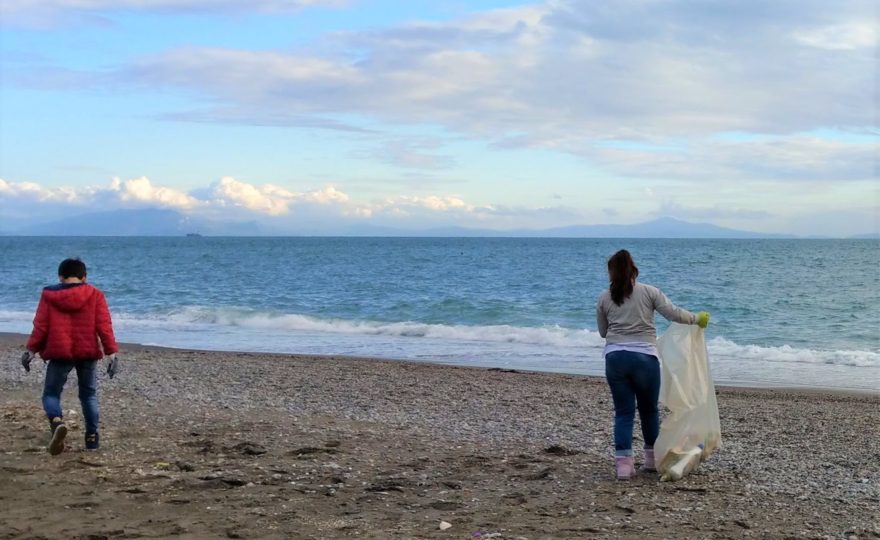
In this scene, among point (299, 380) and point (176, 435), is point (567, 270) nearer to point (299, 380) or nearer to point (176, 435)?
point (299, 380)

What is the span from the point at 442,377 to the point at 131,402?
206 inches

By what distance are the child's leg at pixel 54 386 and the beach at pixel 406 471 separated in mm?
347

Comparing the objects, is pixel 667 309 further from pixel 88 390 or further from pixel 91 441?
pixel 91 441

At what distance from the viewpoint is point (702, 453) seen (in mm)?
6887

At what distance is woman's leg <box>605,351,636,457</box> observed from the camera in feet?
22.1

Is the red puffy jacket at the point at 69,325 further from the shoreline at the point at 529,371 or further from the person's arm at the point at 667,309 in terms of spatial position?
the shoreline at the point at 529,371

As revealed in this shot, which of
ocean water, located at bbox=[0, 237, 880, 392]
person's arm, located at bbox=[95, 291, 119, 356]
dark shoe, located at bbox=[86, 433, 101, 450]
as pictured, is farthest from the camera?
ocean water, located at bbox=[0, 237, 880, 392]

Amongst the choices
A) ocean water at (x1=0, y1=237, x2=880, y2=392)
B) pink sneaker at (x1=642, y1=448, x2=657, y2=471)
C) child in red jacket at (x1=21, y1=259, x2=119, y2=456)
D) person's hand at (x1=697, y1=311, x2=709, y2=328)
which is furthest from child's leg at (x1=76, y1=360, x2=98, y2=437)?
ocean water at (x1=0, y1=237, x2=880, y2=392)

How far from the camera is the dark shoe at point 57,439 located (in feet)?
23.0

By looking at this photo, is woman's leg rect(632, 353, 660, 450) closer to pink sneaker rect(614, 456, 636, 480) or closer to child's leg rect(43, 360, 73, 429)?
pink sneaker rect(614, 456, 636, 480)

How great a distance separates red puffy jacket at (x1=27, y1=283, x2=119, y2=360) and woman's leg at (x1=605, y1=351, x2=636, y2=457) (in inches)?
157

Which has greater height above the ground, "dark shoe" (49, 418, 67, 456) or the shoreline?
"dark shoe" (49, 418, 67, 456)

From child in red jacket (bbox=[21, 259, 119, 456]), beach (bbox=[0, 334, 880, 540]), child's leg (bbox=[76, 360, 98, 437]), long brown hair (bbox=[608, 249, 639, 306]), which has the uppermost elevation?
long brown hair (bbox=[608, 249, 639, 306])

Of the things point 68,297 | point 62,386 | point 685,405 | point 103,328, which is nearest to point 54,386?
point 62,386
